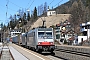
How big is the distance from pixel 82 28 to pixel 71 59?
80.4 m

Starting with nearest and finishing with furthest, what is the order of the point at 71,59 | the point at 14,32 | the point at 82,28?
1. the point at 71,59
2. the point at 82,28
3. the point at 14,32

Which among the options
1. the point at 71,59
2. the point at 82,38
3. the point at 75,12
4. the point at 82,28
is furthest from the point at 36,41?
the point at 75,12

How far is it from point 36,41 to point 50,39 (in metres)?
1.84

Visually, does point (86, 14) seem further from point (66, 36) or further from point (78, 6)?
point (66, 36)

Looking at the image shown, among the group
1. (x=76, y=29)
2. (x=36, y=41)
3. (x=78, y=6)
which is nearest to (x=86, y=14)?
(x=78, y=6)

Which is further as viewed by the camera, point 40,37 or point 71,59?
Answer: point 40,37

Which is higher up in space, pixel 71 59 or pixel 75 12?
pixel 75 12

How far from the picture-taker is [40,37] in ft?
101

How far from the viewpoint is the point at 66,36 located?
11956 centimetres

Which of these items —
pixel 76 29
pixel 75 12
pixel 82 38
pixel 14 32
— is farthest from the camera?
pixel 14 32

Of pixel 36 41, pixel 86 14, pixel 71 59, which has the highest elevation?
pixel 86 14

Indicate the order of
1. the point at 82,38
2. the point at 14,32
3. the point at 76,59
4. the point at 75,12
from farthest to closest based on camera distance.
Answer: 1. the point at 14,32
2. the point at 75,12
3. the point at 82,38
4. the point at 76,59

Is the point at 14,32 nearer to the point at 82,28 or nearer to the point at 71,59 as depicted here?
the point at 82,28

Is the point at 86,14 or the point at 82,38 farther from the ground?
the point at 86,14
